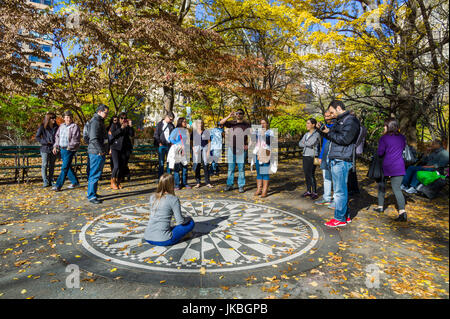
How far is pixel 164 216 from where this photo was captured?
4164 millimetres

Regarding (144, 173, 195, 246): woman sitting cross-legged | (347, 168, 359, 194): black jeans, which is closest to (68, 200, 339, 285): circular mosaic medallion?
(144, 173, 195, 246): woman sitting cross-legged

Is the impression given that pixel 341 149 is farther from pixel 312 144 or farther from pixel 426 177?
pixel 426 177

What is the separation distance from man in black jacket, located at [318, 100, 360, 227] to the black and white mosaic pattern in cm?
61

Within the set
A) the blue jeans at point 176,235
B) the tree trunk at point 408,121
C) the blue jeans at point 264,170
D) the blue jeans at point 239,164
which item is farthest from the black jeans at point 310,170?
the tree trunk at point 408,121

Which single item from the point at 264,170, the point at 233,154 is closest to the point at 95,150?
the point at 233,154

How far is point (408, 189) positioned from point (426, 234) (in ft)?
13.9

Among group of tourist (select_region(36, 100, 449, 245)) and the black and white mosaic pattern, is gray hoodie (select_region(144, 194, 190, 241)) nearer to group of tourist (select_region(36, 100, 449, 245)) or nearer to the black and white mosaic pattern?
group of tourist (select_region(36, 100, 449, 245))

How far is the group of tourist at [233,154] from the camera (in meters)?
4.33

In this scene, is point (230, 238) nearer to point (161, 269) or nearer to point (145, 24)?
point (161, 269)

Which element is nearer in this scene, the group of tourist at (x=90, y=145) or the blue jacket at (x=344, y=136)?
the blue jacket at (x=344, y=136)

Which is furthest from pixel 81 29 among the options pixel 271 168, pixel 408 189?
pixel 408 189

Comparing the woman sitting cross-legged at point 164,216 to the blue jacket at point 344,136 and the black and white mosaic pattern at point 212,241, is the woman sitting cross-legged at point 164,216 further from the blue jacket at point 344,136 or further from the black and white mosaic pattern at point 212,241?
the blue jacket at point 344,136

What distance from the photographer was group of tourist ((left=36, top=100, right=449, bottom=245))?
4.33 m
